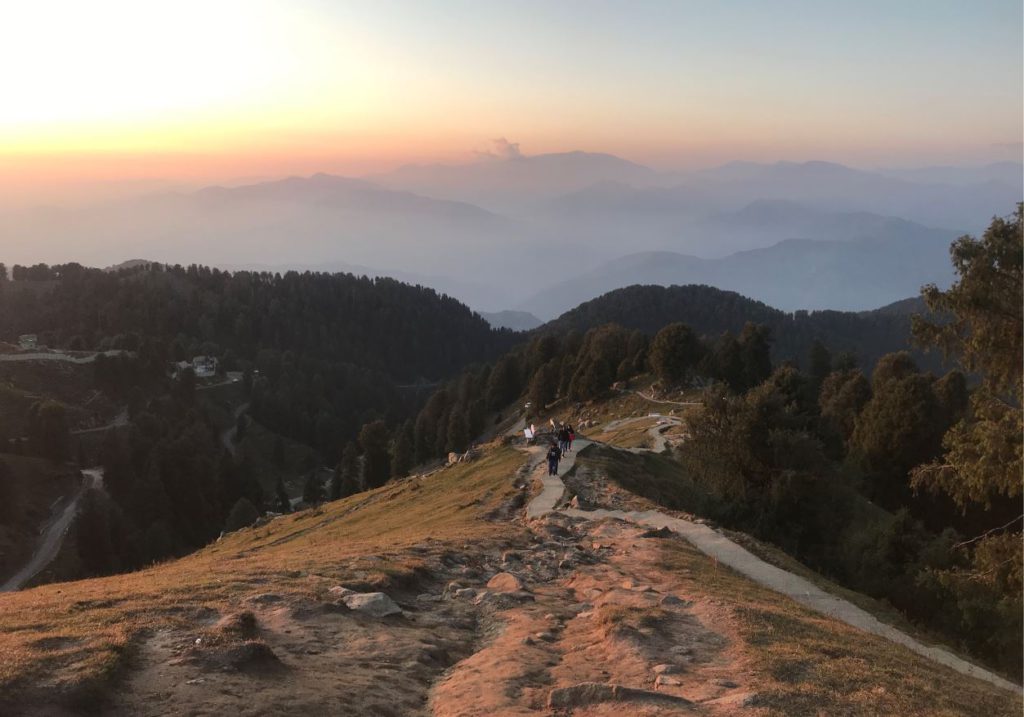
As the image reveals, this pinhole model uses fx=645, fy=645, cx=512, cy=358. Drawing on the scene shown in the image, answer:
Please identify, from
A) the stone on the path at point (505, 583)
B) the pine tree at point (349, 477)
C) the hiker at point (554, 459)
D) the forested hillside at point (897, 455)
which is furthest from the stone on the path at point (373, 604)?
the pine tree at point (349, 477)

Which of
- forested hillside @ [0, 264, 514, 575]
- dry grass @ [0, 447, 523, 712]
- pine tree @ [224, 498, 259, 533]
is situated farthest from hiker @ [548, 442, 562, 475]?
forested hillside @ [0, 264, 514, 575]

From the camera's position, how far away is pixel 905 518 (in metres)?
30.9

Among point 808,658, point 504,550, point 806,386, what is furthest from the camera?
point 806,386

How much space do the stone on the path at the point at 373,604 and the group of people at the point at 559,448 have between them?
20.9 m

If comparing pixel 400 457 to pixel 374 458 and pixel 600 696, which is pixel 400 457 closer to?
pixel 374 458

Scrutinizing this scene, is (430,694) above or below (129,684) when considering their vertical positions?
below

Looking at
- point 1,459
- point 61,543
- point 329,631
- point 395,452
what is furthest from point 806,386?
point 1,459

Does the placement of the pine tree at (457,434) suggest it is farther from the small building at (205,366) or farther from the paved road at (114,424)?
the small building at (205,366)

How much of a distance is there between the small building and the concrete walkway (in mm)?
166091

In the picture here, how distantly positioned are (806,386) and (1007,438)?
186 feet

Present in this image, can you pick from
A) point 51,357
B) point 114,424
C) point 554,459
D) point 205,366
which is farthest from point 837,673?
point 205,366

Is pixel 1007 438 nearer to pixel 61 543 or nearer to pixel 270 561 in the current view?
pixel 270 561

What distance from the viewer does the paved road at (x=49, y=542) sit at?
7212 centimetres

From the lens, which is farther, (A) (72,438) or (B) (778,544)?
(A) (72,438)
